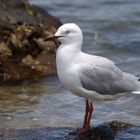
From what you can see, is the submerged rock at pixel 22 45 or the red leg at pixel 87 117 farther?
the submerged rock at pixel 22 45

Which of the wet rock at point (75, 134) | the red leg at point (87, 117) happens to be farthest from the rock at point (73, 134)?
the red leg at point (87, 117)

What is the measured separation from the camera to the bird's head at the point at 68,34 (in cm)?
689

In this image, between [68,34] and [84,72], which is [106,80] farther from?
[68,34]

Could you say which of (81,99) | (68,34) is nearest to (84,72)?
(68,34)

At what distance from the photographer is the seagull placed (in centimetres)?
679

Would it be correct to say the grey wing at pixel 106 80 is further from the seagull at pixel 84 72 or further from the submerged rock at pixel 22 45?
the submerged rock at pixel 22 45

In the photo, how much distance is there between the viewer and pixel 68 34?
693cm

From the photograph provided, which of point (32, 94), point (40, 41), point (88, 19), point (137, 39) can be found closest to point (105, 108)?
point (32, 94)

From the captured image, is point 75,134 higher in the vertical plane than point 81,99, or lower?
higher

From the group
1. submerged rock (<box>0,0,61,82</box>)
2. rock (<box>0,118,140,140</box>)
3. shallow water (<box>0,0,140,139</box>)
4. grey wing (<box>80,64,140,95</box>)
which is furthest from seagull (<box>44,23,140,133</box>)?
submerged rock (<box>0,0,61,82</box>)

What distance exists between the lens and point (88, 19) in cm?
1537

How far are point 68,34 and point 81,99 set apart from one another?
272 centimetres

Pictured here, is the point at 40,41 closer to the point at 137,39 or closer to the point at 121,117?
the point at 121,117

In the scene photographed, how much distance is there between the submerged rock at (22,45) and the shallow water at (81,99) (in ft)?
0.93
